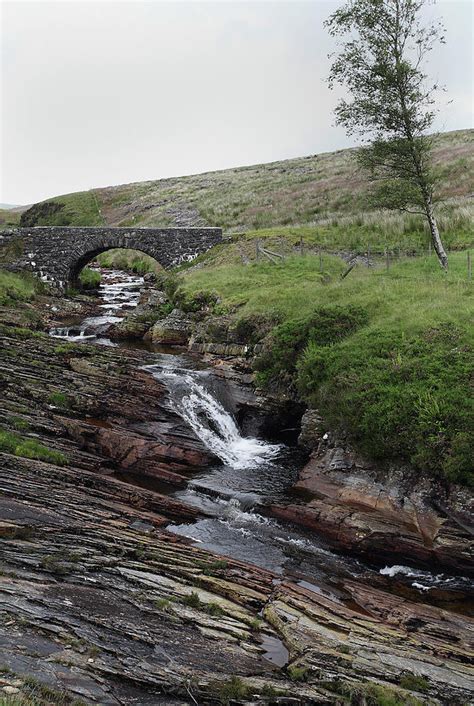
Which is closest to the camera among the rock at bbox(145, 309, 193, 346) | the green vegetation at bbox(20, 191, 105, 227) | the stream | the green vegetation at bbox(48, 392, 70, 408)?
the stream

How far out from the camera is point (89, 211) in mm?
92812

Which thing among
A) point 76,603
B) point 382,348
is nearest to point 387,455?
point 382,348

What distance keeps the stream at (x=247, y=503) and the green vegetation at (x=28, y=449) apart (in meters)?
2.31

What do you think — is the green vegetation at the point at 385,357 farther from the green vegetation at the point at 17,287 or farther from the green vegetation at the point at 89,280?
the green vegetation at the point at 89,280

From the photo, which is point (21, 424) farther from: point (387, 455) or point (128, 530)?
point (387, 455)

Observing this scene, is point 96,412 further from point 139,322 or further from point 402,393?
point 139,322

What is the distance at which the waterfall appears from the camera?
20.1 meters

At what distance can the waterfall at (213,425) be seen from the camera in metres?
20.1

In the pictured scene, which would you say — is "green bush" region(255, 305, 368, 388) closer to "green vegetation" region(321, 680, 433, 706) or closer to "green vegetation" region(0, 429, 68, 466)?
"green vegetation" region(0, 429, 68, 466)

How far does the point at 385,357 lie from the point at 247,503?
23.7ft

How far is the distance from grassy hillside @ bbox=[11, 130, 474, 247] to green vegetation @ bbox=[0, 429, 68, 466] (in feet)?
99.8

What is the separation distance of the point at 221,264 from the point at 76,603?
35.6 meters

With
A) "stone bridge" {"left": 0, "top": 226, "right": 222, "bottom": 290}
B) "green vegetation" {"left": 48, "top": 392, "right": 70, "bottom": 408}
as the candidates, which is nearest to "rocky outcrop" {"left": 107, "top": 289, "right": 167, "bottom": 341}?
"stone bridge" {"left": 0, "top": 226, "right": 222, "bottom": 290}

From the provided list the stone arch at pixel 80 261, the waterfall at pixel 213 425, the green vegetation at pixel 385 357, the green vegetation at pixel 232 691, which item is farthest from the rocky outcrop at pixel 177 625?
the stone arch at pixel 80 261
